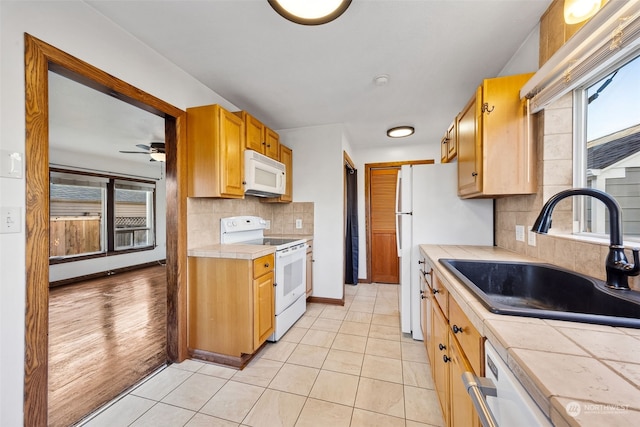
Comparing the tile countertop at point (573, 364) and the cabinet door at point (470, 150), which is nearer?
the tile countertop at point (573, 364)

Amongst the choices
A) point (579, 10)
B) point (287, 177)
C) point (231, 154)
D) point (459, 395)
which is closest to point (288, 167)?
point (287, 177)

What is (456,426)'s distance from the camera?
104cm

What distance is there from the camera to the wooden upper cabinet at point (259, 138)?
2422 millimetres

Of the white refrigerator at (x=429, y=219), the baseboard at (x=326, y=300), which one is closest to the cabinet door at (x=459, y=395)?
the white refrigerator at (x=429, y=219)

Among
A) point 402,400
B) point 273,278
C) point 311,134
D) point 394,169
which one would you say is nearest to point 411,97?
point 311,134

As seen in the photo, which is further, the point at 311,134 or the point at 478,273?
the point at 311,134

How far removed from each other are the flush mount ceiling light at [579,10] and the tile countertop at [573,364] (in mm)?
1410

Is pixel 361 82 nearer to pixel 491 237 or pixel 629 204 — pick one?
pixel 491 237

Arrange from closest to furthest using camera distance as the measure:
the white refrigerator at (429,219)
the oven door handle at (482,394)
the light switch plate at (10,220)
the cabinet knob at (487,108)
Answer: the oven door handle at (482,394) → the light switch plate at (10,220) → the cabinet knob at (487,108) → the white refrigerator at (429,219)

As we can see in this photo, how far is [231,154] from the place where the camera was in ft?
7.16

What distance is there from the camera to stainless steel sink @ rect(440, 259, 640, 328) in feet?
2.44

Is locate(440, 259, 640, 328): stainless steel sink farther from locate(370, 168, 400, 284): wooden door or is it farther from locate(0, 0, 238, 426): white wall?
locate(370, 168, 400, 284): wooden door

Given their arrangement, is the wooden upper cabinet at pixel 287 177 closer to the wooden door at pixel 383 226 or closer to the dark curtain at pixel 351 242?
the dark curtain at pixel 351 242

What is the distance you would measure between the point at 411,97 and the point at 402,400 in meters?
2.58
